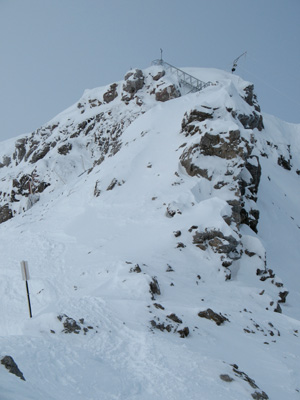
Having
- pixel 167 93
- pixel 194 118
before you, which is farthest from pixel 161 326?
pixel 167 93

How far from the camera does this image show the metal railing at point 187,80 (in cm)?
5106

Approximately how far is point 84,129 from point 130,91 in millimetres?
9533

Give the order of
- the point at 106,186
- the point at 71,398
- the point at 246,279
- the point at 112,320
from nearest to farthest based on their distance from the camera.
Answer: the point at 71,398 < the point at 112,320 < the point at 246,279 < the point at 106,186

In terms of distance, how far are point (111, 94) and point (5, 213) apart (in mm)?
26303

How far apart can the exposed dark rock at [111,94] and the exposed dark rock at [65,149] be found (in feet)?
38.1

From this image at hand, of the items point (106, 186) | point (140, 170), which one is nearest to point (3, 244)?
point (106, 186)

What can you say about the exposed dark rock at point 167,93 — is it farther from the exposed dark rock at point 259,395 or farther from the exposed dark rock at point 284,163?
the exposed dark rock at point 259,395

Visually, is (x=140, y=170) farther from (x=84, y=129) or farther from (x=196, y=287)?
(x=84, y=129)

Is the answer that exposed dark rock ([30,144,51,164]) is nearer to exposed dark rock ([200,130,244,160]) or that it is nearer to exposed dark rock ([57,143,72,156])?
exposed dark rock ([57,143,72,156])

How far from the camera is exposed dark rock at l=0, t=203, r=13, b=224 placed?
4125cm

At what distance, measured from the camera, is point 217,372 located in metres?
7.59

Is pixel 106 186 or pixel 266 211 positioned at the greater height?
pixel 106 186

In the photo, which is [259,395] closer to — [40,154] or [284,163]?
[284,163]

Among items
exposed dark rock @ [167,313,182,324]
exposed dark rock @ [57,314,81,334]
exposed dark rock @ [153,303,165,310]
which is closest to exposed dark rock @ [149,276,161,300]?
exposed dark rock @ [153,303,165,310]
